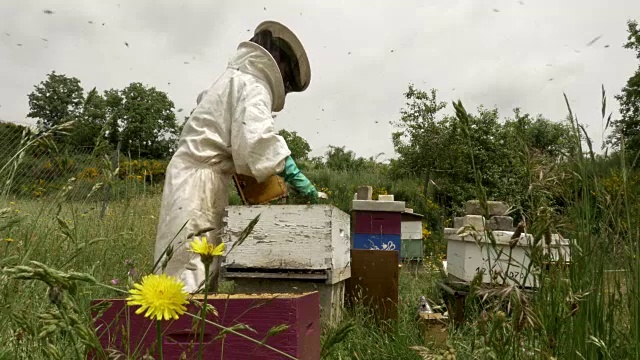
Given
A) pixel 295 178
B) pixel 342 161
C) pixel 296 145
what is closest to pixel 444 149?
pixel 342 161

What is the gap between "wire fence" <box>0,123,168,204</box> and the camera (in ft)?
5.10

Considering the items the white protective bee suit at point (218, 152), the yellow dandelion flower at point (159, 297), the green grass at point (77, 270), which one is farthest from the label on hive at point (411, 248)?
the yellow dandelion flower at point (159, 297)

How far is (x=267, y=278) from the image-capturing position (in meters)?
3.52

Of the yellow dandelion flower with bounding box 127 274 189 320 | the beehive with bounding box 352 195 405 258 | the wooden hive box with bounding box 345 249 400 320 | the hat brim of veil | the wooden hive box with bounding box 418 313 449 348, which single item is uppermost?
the hat brim of veil

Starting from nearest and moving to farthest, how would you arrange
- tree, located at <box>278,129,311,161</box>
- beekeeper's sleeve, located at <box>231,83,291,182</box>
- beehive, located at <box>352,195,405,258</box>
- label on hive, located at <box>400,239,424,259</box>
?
beekeeper's sleeve, located at <box>231,83,291,182</box>
beehive, located at <box>352,195,405,258</box>
label on hive, located at <box>400,239,424,259</box>
tree, located at <box>278,129,311,161</box>

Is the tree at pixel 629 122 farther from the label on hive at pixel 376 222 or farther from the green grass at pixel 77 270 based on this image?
the label on hive at pixel 376 222

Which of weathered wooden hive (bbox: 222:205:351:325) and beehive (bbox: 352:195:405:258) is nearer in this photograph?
weathered wooden hive (bbox: 222:205:351:325)

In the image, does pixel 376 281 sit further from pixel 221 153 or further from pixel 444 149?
pixel 444 149

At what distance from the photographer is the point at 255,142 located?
3.54m

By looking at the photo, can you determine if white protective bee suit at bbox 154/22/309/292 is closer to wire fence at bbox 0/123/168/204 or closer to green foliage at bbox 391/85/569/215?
wire fence at bbox 0/123/168/204

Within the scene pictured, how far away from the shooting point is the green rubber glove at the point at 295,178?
150 inches

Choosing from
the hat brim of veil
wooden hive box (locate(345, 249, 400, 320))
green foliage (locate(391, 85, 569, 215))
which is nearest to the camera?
wooden hive box (locate(345, 249, 400, 320))

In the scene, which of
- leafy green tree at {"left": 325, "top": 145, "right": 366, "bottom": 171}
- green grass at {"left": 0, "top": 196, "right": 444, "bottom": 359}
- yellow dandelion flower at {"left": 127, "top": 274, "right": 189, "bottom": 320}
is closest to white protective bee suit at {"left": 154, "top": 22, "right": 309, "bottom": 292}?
green grass at {"left": 0, "top": 196, "right": 444, "bottom": 359}

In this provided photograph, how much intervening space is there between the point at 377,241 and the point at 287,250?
3.71 meters
